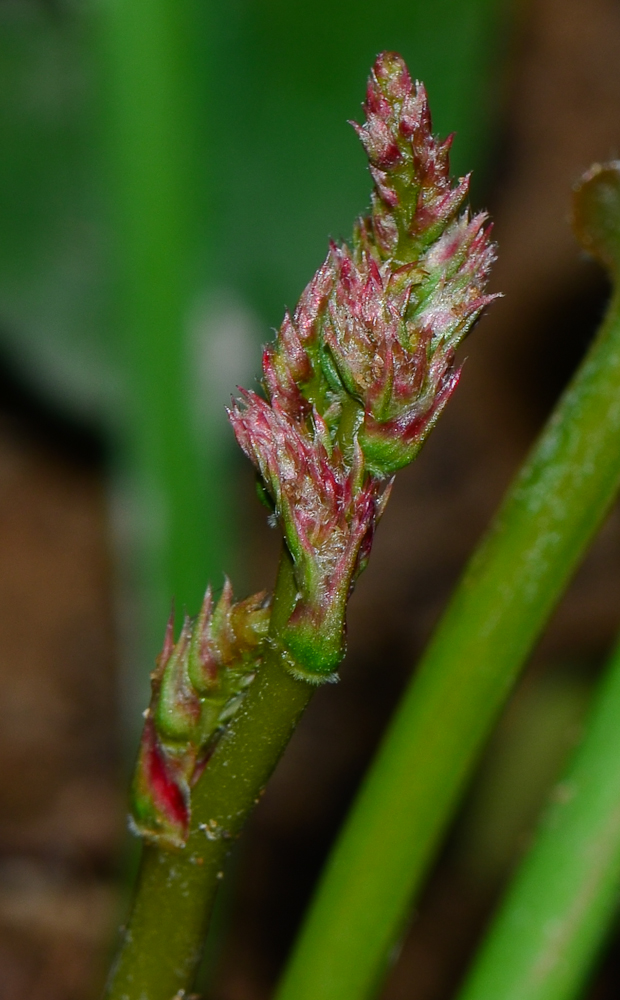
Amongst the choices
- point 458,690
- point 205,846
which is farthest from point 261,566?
point 205,846

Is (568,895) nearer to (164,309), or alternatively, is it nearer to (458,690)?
(458,690)

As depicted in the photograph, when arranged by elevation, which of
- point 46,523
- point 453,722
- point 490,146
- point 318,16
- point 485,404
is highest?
point 490,146

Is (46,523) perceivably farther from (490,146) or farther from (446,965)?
(490,146)

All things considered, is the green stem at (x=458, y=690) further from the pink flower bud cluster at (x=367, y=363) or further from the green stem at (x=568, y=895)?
the pink flower bud cluster at (x=367, y=363)

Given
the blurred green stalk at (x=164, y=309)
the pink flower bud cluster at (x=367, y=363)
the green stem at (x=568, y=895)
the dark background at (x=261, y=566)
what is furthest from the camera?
the dark background at (x=261, y=566)

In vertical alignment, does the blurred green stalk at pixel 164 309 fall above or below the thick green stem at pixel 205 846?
above

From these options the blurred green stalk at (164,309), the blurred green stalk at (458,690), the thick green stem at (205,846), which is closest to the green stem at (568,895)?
the blurred green stalk at (458,690)

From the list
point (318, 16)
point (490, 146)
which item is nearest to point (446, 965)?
point (318, 16)
